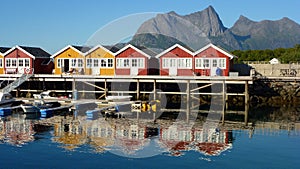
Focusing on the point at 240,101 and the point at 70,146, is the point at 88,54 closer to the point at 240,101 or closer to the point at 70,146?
the point at 240,101

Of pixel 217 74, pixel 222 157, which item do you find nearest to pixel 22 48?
pixel 217 74

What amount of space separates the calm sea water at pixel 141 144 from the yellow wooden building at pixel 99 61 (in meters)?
11.8

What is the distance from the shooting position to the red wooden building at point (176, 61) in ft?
124

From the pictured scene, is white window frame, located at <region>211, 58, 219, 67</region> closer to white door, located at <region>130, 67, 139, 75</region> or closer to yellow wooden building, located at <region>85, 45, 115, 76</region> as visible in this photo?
white door, located at <region>130, 67, 139, 75</region>

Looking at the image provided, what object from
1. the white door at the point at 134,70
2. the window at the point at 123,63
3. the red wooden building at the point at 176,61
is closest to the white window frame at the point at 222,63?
the red wooden building at the point at 176,61

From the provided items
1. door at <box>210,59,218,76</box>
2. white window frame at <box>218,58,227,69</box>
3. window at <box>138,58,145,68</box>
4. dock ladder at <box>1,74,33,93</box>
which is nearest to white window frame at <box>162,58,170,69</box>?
window at <box>138,58,145,68</box>

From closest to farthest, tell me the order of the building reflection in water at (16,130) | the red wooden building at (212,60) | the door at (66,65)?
the building reflection in water at (16,130)
the red wooden building at (212,60)
the door at (66,65)

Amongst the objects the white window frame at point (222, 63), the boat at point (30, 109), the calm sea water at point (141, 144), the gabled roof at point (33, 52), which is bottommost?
the calm sea water at point (141, 144)

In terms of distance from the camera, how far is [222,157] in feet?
60.5

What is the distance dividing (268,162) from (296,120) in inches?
489

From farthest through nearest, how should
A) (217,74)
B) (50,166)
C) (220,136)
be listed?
(217,74), (220,136), (50,166)

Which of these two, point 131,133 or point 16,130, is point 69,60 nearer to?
point 16,130

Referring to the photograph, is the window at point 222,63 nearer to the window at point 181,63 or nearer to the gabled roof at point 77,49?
the window at point 181,63

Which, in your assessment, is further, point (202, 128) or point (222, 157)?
point (202, 128)
